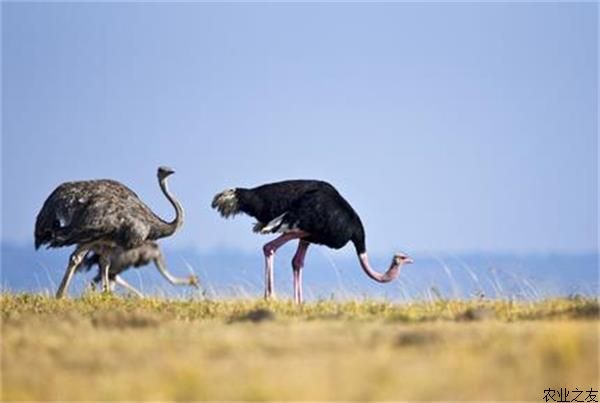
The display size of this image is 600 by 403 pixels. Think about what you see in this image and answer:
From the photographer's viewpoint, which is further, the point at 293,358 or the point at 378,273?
the point at 378,273

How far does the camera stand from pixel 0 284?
19.7 metres

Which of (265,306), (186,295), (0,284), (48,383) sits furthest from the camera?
(0,284)

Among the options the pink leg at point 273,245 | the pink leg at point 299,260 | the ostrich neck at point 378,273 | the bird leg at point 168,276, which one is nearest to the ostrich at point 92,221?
the pink leg at point 273,245

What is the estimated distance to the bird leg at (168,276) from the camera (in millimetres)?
27281

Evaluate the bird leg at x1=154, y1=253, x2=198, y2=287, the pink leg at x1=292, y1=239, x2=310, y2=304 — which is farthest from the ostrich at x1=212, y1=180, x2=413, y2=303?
the bird leg at x1=154, y1=253, x2=198, y2=287

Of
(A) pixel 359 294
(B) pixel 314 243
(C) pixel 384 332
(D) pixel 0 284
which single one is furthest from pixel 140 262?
(C) pixel 384 332

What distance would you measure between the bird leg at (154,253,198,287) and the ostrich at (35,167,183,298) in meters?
7.97

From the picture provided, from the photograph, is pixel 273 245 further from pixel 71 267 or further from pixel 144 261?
pixel 144 261

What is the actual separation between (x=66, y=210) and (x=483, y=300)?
5627 millimetres

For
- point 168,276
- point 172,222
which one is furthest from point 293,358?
point 168,276

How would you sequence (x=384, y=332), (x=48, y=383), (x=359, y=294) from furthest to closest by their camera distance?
1. (x=359, y=294)
2. (x=384, y=332)
3. (x=48, y=383)

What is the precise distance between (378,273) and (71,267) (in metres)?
3.93

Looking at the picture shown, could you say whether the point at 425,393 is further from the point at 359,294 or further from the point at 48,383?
the point at 359,294

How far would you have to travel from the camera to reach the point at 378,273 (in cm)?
1898
